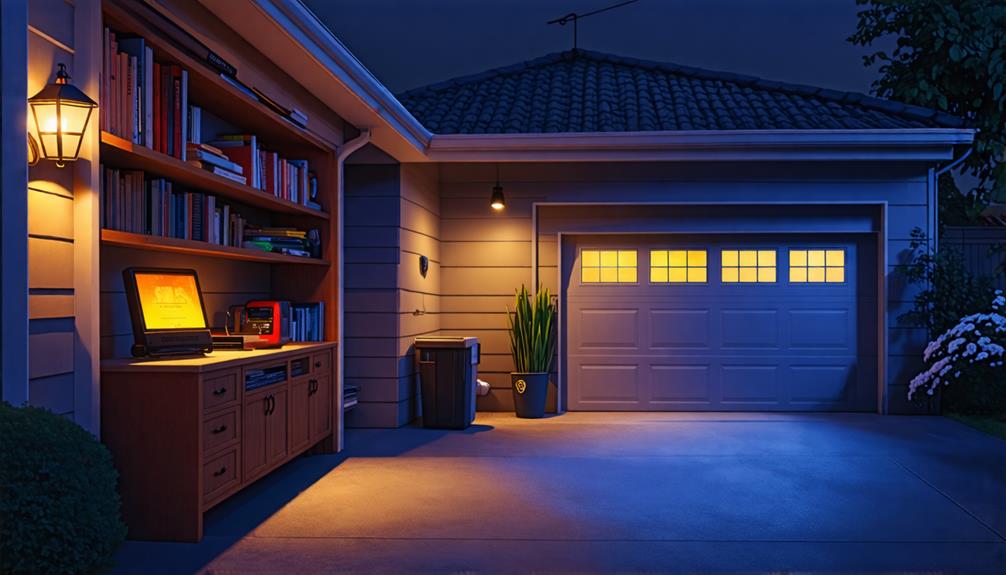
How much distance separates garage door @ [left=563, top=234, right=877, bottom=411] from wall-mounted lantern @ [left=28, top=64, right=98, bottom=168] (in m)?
5.37

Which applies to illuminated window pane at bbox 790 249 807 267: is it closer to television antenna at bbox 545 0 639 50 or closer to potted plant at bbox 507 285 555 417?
potted plant at bbox 507 285 555 417

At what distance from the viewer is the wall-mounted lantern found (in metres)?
2.77

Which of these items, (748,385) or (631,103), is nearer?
(748,385)

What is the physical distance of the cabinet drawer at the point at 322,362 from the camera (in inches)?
205

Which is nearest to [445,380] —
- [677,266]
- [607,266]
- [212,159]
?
[607,266]

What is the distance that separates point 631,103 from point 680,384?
9.04ft

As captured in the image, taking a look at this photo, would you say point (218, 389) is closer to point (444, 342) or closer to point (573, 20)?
point (444, 342)

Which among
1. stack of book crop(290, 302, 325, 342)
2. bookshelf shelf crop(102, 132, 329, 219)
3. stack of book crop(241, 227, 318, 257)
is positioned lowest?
stack of book crop(290, 302, 325, 342)

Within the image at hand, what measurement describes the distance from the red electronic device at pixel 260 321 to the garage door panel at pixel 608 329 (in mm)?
3504

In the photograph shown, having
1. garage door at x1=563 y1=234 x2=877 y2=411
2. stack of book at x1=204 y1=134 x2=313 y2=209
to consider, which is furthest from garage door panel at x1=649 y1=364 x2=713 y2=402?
stack of book at x1=204 y1=134 x2=313 y2=209

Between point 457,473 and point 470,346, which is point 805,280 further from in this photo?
point 457,473

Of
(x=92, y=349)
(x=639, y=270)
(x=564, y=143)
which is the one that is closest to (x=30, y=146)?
(x=92, y=349)

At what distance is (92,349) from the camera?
10.3 feet

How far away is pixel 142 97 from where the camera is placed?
11.2ft
